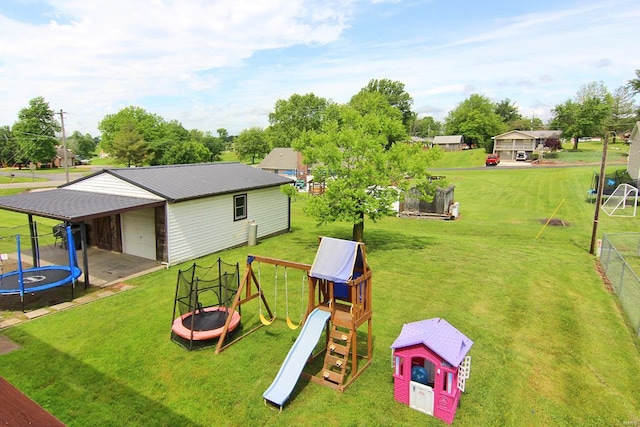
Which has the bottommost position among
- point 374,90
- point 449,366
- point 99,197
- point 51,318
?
point 51,318

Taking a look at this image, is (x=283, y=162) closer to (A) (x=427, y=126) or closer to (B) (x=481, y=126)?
(B) (x=481, y=126)

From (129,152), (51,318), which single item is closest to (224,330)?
(51,318)

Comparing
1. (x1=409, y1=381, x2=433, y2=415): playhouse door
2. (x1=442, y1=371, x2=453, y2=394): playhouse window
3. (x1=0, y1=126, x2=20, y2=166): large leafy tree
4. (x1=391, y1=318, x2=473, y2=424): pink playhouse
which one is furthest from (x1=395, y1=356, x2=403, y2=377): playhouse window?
(x1=0, y1=126, x2=20, y2=166): large leafy tree

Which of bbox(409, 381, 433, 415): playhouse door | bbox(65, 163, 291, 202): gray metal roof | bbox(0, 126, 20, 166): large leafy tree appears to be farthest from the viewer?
bbox(0, 126, 20, 166): large leafy tree

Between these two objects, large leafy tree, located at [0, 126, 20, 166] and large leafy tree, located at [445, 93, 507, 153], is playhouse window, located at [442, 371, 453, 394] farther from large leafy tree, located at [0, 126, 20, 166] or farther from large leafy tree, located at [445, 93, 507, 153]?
large leafy tree, located at [0, 126, 20, 166]

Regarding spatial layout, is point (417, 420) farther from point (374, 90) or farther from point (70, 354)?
point (374, 90)

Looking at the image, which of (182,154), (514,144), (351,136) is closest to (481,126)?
(514,144)
